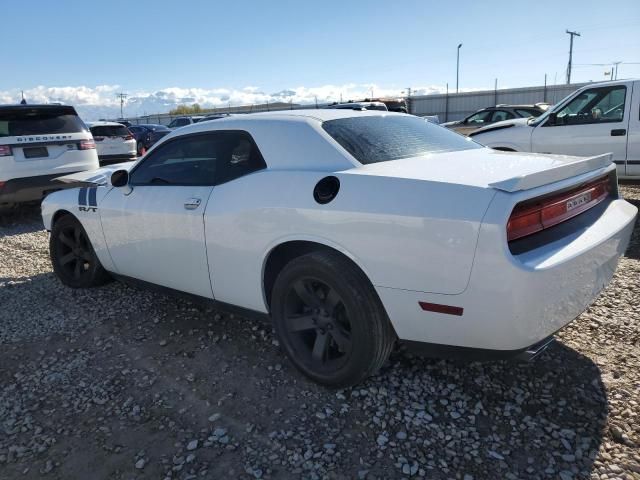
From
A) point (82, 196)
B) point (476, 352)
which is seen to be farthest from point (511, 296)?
point (82, 196)

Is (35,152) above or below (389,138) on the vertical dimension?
below

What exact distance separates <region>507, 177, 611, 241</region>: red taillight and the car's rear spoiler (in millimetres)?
86

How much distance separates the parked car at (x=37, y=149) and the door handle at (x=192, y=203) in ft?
A: 15.7

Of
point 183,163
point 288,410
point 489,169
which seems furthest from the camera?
point 183,163

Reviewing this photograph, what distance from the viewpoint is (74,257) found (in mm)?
4766

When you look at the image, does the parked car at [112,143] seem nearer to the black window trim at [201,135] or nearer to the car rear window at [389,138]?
the black window trim at [201,135]

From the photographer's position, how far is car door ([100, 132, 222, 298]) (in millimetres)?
3400

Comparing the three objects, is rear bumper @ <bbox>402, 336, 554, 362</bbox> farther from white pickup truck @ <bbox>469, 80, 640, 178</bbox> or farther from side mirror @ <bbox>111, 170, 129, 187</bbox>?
white pickup truck @ <bbox>469, 80, 640, 178</bbox>

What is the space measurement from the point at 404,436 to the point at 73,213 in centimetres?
354

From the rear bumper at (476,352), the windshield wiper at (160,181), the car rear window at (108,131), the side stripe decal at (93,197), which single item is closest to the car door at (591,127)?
the rear bumper at (476,352)

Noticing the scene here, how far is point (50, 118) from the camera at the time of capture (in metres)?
7.81

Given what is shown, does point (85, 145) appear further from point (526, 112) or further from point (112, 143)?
point (526, 112)

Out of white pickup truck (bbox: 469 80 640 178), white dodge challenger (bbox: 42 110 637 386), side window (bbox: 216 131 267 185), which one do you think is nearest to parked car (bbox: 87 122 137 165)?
white pickup truck (bbox: 469 80 640 178)

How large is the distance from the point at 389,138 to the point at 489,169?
2.53 feet
